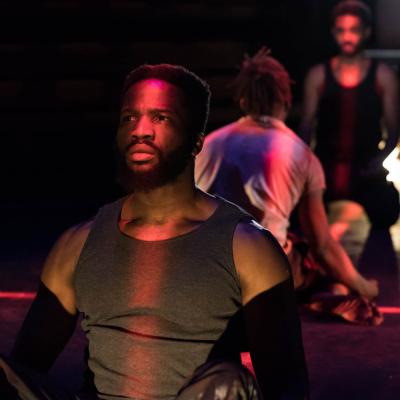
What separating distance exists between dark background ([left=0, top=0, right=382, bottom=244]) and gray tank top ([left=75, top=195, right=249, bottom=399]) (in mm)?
9754

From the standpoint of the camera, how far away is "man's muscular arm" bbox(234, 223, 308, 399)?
3.06 metres

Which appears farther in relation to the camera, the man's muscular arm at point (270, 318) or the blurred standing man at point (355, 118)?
the blurred standing man at point (355, 118)

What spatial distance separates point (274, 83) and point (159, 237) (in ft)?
9.92

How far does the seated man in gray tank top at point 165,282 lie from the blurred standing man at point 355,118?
526cm

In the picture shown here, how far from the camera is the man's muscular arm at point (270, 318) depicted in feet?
10.0

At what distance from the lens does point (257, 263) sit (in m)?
3.10

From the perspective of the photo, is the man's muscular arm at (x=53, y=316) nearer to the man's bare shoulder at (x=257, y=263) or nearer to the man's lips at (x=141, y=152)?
the man's lips at (x=141, y=152)

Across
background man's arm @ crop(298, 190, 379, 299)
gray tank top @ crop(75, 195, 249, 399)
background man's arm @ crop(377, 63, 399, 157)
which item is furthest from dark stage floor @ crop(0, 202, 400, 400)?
gray tank top @ crop(75, 195, 249, 399)

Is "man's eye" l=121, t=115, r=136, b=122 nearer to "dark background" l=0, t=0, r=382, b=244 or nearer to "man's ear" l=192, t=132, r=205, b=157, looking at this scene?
"man's ear" l=192, t=132, r=205, b=157

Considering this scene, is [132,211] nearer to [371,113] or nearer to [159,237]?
[159,237]

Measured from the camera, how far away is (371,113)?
8969 mm

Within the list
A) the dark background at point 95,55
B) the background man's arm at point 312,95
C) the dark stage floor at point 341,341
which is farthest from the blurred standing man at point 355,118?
the dark background at point 95,55

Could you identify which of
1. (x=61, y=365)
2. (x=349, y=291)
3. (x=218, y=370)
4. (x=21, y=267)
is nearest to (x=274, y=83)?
(x=349, y=291)

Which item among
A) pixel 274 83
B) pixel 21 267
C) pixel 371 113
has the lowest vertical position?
pixel 21 267
